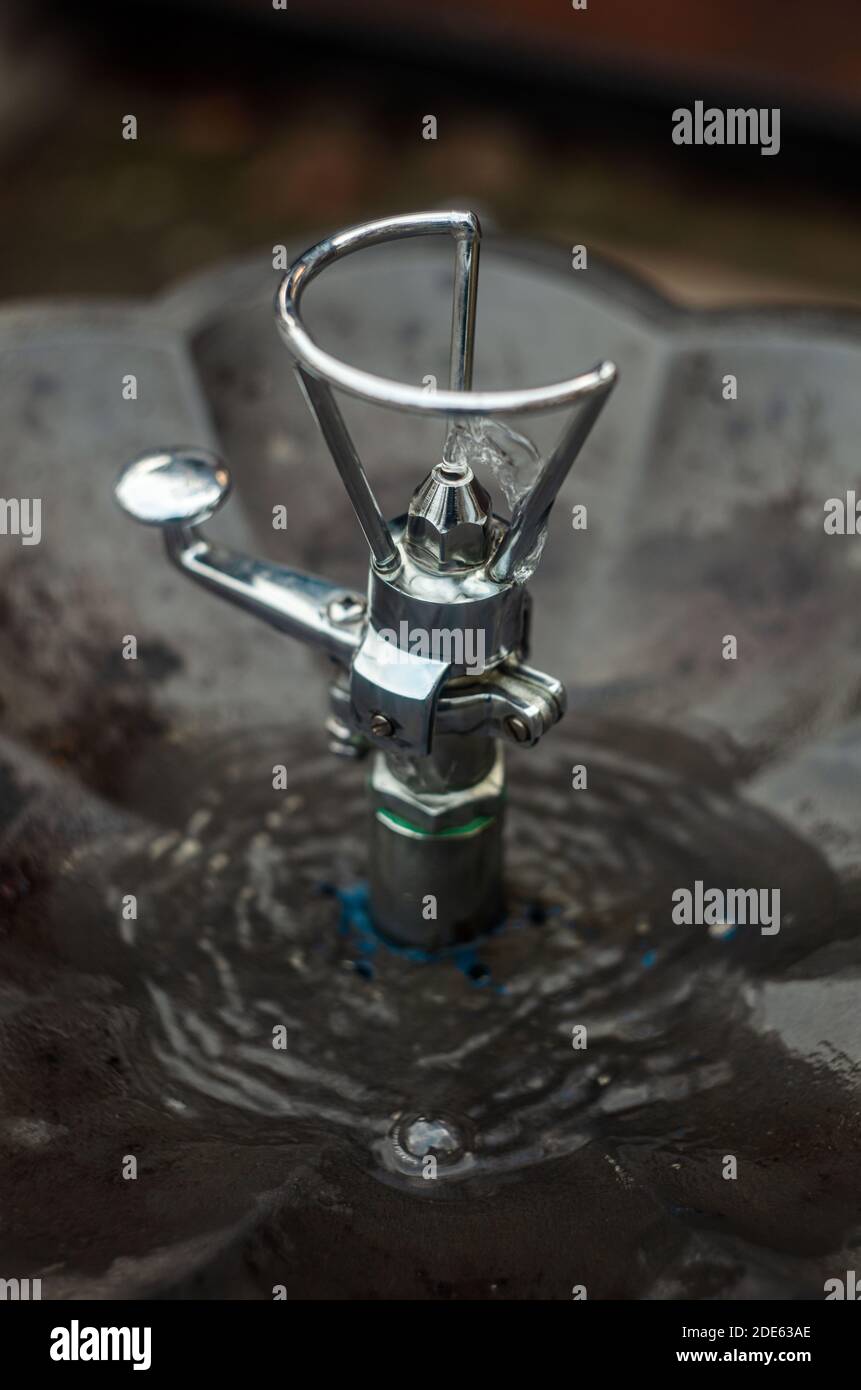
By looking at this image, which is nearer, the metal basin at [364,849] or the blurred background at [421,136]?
the metal basin at [364,849]

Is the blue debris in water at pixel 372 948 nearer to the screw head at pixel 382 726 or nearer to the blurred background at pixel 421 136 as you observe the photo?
the screw head at pixel 382 726

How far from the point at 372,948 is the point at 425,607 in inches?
7.1

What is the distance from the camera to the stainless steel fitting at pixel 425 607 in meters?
0.53

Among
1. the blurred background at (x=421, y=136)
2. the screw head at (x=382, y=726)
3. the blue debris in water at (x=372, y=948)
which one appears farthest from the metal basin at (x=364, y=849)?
the blurred background at (x=421, y=136)

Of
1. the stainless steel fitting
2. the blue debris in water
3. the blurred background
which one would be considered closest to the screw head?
the stainless steel fitting

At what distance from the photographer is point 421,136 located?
1504mm

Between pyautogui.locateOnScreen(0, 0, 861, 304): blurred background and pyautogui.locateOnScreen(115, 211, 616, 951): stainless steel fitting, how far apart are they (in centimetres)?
76

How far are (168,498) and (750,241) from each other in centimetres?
88

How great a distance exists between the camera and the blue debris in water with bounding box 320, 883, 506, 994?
678 millimetres

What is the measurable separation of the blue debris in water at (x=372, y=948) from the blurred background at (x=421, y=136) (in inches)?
29.9

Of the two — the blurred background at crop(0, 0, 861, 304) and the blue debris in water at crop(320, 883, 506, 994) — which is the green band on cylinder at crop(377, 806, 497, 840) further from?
the blurred background at crop(0, 0, 861, 304)

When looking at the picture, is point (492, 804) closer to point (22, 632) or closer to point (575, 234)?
point (22, 632)

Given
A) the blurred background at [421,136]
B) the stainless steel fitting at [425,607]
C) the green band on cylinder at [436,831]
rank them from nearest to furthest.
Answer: the stainless steel fitting at [425,607], the green band on cylinder at [436,831], the blurred background at [421,136]
